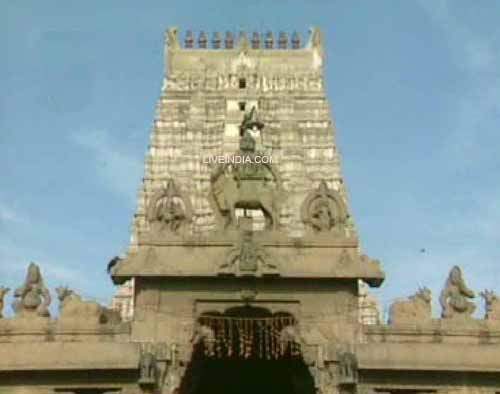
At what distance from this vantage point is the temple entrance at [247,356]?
25578 millimetres

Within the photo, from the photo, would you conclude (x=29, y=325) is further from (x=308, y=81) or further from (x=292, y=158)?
(x=308, y=81)

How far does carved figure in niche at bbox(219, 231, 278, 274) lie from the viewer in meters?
25.3

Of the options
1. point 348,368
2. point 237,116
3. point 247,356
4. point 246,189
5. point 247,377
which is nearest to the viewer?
point 348,368

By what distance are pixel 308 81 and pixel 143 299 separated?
42.5 m

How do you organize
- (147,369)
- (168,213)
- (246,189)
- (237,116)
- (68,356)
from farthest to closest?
1. (237,116)
2. (246,189)
3. (168,213)
4. (68,356)
5. (147,369)

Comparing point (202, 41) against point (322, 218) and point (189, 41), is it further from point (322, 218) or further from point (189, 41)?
point (322, 218)

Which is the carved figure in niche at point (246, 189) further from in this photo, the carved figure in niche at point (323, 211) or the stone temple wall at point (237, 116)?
the stone temple wall at point (237, 116)

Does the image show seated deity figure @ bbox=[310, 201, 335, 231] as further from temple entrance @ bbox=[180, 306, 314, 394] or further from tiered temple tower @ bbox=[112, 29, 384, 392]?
temple entrance @ bbox=[180, 306, 314, 394]

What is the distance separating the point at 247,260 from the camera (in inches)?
997

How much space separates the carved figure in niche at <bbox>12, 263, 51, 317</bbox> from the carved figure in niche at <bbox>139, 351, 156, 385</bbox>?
320 cm

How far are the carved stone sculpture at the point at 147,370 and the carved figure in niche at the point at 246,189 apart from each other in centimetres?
417

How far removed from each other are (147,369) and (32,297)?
3.85 m

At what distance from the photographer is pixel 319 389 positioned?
24766 millimetres

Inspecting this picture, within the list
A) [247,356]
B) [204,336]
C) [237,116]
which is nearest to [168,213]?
[204,336]
